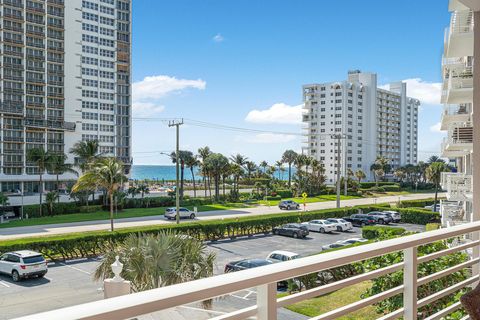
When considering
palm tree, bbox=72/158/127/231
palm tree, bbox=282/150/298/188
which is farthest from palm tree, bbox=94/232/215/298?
palm tree, bbox=282/150/298/188

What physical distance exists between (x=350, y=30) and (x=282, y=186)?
151 feet

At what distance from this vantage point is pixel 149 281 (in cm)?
862

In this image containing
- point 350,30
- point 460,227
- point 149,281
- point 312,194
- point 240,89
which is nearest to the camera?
point 460,227

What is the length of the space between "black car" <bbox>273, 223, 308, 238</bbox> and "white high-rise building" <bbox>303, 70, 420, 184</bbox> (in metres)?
60.5

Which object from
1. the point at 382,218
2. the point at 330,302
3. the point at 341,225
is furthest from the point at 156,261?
the point at 382,218

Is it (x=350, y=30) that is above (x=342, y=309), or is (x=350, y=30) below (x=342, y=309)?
above

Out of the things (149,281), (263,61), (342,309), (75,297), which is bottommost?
(75,297)

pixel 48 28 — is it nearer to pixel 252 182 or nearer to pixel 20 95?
pixel 20 95

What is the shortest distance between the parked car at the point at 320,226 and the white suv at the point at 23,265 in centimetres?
1810

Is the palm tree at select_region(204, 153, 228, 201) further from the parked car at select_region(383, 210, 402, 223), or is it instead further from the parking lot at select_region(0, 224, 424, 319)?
the parking lot at select_region(0, 224, 424, 319)

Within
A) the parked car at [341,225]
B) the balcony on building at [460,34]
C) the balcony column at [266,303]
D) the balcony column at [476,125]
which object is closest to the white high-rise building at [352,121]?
the parked car at [341,225]

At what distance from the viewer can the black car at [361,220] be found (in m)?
36.0

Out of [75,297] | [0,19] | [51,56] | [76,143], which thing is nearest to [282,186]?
[76,143]

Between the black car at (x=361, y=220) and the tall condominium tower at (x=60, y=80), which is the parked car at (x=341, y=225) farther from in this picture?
the tall condominium tower at (x=60, y=80)
